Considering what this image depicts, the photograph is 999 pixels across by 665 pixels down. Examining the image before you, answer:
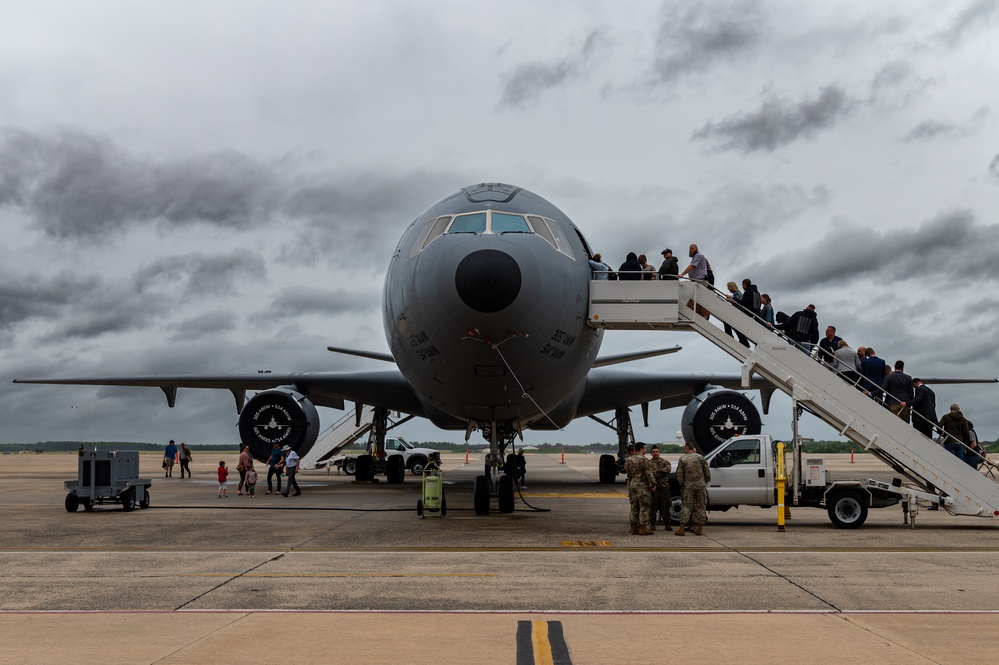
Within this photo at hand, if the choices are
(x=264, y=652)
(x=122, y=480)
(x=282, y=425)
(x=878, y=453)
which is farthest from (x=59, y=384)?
(x=264, y=652)

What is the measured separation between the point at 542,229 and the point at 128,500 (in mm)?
10187

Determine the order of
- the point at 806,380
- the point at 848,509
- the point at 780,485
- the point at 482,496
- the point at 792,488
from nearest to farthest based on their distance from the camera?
1. the point at 780,485
2. the point at 848,509
3. the point at 792,488
4. the point at 806,380
5. the point at 482,496

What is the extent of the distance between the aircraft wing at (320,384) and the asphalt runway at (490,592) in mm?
9055

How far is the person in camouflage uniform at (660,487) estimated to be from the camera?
46.0 ft

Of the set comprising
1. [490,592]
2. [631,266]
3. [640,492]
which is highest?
[631,266]

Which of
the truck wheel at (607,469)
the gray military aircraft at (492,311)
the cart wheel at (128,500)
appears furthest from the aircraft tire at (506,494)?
the truck wheel at (607,469)

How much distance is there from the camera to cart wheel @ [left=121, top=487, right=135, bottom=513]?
1806 cm

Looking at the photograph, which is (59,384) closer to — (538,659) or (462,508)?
(462,508)

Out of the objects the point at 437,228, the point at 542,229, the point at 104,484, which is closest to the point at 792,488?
the point at 542,229

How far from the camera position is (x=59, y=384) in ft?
95.6

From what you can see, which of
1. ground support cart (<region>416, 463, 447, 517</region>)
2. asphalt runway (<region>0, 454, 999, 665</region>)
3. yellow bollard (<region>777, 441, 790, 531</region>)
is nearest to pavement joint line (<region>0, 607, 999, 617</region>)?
asphalt runway (<region>0, 454, 999, 665</region>)

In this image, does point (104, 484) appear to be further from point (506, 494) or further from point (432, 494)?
point (506, 494)

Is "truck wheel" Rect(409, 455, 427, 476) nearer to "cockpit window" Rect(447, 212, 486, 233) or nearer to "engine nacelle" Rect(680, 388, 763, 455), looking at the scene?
"engine nacelle" Rect(680, 388, 763, 455)

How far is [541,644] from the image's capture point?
19.8 feet
